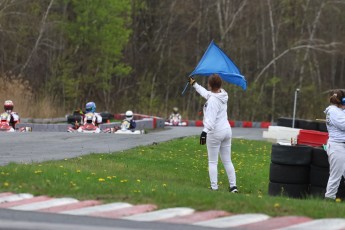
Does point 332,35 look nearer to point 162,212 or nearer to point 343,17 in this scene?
point 343,17

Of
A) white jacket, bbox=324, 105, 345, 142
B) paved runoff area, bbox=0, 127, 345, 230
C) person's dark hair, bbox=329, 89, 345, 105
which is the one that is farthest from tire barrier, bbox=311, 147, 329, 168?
paved runoff area, bbox=0, 127, 345, 230

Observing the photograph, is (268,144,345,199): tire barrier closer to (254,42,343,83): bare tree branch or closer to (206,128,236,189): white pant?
(206,128,236,189): white pant

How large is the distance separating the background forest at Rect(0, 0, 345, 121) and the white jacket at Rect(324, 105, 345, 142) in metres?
31.3

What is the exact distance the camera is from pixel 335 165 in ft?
40.7

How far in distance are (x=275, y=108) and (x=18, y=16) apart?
56.0 feet

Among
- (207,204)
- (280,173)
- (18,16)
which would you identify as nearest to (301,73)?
(18,16)

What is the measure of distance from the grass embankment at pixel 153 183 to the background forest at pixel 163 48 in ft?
85.1

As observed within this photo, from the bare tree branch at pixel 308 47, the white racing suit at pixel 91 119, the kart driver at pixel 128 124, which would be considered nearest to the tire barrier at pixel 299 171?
the white racing suit at pixel 91 119

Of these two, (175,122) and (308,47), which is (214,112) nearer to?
(175,122)

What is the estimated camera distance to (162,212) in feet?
31.8

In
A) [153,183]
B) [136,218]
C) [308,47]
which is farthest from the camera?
[308,47]

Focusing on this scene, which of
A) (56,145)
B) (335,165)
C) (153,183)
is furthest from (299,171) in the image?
(56,145)

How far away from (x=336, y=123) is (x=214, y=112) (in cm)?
189

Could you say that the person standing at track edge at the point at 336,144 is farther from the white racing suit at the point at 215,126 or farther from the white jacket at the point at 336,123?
the white racing suit at the point at 215,126
